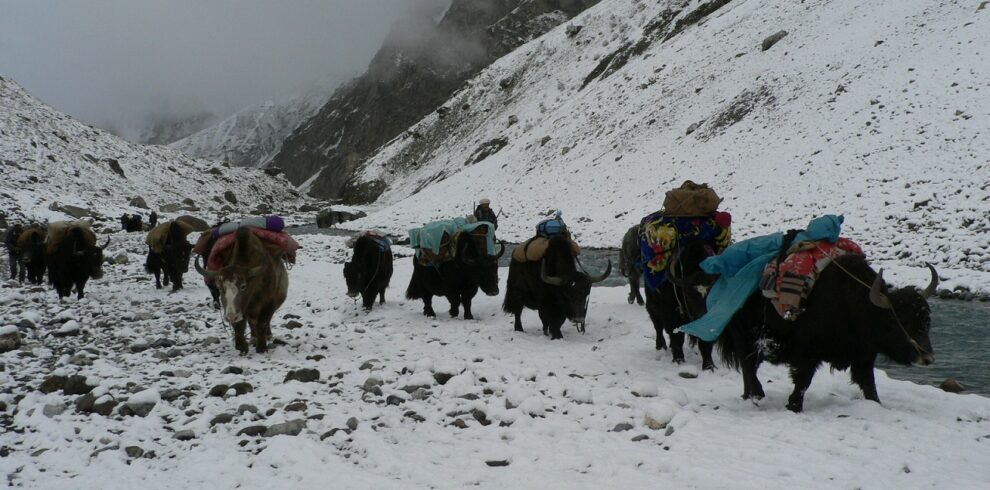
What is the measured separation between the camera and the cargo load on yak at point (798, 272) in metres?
4.00

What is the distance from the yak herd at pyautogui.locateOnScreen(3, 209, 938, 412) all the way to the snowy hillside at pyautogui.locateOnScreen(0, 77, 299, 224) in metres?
19.7

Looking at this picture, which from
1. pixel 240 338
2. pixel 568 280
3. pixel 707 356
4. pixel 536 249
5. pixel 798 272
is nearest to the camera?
pixel 798 272

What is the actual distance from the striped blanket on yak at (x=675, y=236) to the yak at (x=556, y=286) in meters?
1.11

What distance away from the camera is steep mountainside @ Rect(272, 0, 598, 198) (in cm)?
10106

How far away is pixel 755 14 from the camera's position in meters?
33.5

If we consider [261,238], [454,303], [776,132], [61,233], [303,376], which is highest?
[776,132]

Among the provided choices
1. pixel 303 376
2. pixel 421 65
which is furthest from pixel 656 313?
pixel 421 65

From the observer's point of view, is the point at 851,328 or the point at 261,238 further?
the point at 261,238

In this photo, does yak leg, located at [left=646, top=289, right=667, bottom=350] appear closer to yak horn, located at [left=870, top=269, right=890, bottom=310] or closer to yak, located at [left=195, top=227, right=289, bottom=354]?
yak horn, located at [left=870, top=269, right=890, bottom=310]

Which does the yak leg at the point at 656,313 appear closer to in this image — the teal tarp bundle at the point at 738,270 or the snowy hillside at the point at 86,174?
the teal tarp bundle at the point at 738,270

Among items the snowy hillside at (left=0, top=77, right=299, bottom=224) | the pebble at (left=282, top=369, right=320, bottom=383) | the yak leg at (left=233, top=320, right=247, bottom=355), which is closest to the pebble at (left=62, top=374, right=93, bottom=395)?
the pebble at (left=282, top=369, right=320, bottom=383)

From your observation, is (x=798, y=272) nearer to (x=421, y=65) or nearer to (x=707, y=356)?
(x=707, y=356)

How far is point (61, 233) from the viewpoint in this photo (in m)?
10.2

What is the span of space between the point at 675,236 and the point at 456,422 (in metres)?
2.92
